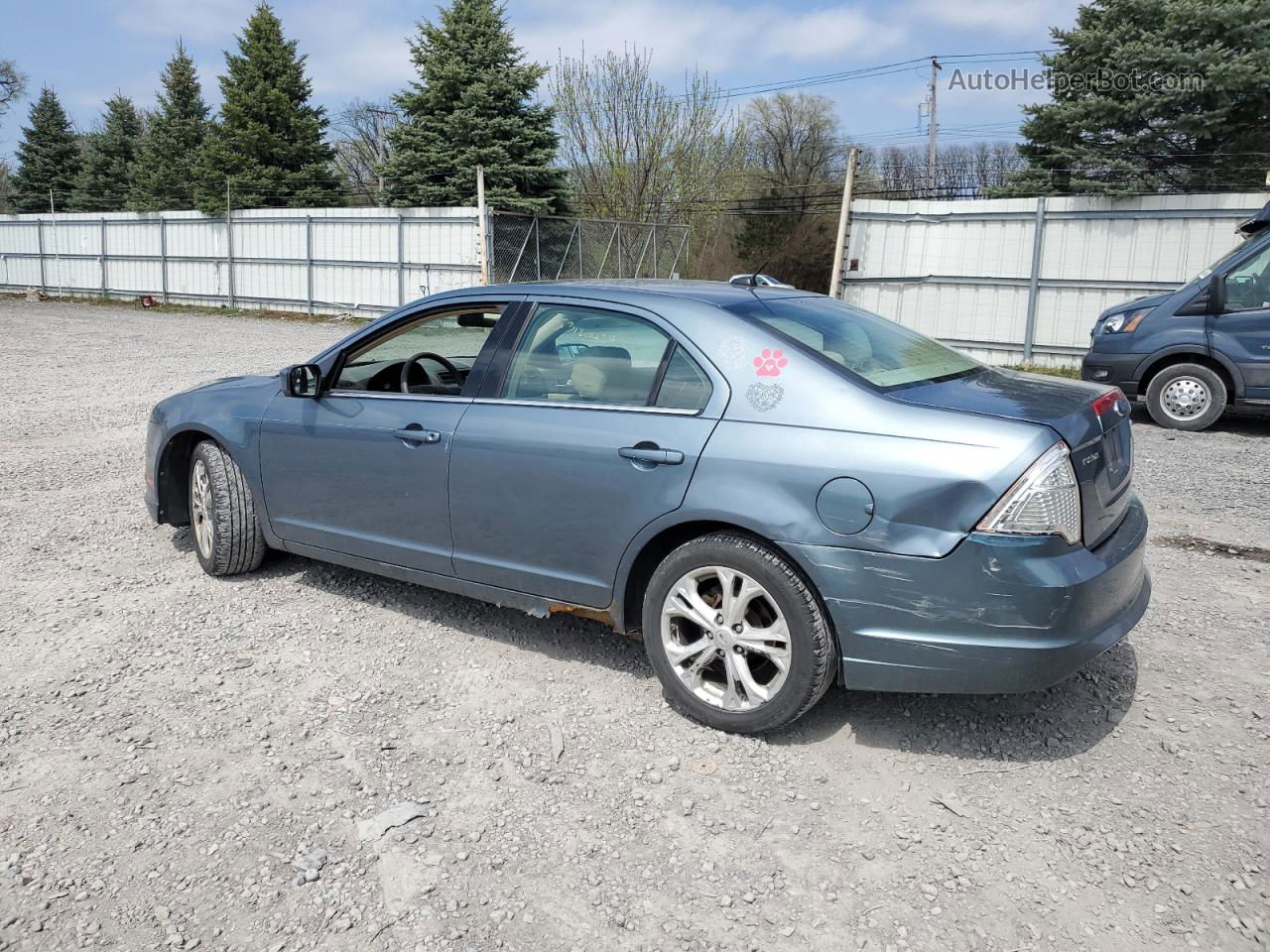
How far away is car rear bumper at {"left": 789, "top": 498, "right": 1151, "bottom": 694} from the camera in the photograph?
9.27 feet

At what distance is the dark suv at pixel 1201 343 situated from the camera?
8.73 metres

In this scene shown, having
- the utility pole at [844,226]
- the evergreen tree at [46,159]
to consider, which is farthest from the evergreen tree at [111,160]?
the utility pole at [844,226]

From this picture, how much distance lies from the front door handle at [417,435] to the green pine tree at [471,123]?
77.8 feet

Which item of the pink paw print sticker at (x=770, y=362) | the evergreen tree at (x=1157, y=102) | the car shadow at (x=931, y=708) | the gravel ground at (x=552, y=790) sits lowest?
the gravel ground at (x=552, y=790)

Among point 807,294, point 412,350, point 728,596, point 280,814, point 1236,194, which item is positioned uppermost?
point 1236,194

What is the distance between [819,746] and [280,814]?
1.72 meters

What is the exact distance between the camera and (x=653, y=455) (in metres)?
3.31

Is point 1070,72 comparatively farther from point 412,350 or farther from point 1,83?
point 1,83

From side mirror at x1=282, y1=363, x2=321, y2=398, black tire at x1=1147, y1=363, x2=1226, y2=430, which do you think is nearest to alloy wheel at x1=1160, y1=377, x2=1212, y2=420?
black tire at x1=1147, y1=363, x2=1226, y2=430

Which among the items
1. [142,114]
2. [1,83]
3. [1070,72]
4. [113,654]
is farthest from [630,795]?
[1,83]

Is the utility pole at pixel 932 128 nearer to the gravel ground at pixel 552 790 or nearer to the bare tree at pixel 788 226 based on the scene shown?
the bare tree at pixel 788 226

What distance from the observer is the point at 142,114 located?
143ft

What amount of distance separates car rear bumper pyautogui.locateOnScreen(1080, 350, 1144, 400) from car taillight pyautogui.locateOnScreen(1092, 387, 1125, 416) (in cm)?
643

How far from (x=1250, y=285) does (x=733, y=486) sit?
7904 mm
